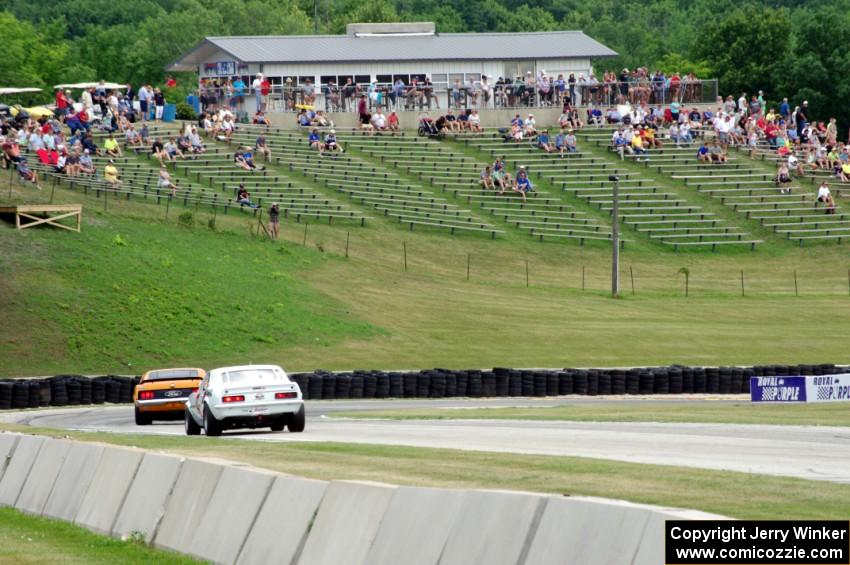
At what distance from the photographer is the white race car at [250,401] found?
24.8 meters

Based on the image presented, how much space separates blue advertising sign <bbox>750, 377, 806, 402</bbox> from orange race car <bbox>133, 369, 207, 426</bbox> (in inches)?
490

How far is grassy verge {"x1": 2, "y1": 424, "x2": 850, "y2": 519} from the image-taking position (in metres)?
12.1

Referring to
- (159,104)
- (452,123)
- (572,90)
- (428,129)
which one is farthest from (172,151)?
(572,90)

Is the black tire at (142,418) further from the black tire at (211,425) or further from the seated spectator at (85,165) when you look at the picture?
the seated spectator at (85,165)

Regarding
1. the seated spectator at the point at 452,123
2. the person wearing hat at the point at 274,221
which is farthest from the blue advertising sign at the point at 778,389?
the seated spectator at the point at 452,123

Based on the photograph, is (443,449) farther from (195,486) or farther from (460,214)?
(460,214)

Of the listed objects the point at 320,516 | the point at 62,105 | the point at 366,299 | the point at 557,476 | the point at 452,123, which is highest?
the point at 320,516

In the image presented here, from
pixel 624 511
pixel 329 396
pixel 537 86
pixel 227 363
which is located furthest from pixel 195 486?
pixel 537 86

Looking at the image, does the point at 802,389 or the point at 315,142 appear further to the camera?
the point at 315,142

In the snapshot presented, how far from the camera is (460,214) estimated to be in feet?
223

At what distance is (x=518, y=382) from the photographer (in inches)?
1598

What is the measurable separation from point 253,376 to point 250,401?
53cm

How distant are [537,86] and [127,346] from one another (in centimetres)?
3874

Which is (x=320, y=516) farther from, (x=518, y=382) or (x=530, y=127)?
(x=530, y=127)
